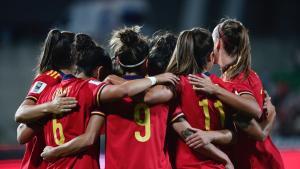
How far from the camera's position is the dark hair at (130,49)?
3.21 metres

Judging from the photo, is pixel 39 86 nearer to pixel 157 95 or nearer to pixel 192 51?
pixel 157 95

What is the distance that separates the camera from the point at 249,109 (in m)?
3.26

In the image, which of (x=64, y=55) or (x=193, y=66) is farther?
(x=64, y=55)

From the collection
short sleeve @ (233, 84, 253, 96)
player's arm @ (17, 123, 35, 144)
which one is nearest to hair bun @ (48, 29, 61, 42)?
player's arm @ (17, 123, 35, 144)

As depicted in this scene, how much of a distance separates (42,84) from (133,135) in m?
0.69

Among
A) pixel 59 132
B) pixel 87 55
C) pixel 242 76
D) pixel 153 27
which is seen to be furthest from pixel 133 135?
pixel 153 27

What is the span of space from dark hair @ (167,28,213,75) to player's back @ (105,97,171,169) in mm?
266

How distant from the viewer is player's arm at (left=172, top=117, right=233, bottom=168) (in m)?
3.26

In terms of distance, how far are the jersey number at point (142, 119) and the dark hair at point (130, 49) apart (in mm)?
201

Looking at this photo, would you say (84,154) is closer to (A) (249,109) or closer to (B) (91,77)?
(B) (91,77)

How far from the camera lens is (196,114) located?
3.29 meters

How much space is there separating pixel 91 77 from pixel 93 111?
221mm

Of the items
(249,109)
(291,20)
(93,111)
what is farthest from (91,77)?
(291,20)

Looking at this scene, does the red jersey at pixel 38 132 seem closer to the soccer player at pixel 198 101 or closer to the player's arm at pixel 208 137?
the soccer player at pixel 198 101
